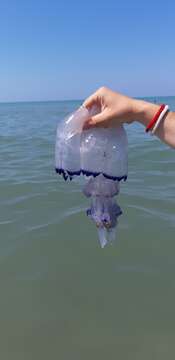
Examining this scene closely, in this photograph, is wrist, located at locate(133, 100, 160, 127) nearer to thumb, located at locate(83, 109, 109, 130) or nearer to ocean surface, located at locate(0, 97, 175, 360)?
thumb, located at locate(83, 109, 109, 130)

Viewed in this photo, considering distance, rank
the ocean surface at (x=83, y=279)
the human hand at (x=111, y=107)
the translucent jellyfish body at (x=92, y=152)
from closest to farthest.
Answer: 1. the human hand at (x=111, y=107)
2. the translucent jellyfish body at (x=92, y=152)
3. the ocean surface at (x=83, y=279)

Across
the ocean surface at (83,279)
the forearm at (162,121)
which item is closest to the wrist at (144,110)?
the forearm at (162,121)

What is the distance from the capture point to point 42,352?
9.12ft

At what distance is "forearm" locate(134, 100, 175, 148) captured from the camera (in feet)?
5.26

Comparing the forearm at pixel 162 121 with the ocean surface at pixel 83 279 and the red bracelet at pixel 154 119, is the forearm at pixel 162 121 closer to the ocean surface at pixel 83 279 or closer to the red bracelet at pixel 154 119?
the red bracelet at pixel 154 119

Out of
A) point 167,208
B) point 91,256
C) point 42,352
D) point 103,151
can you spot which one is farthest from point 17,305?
point 167,208

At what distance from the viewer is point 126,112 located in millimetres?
1597

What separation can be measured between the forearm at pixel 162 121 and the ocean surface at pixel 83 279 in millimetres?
1794

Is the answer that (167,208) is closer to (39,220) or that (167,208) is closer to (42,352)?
(39,220)

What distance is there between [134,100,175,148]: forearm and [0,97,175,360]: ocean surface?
70.6 inches

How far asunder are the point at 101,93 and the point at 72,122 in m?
0.25

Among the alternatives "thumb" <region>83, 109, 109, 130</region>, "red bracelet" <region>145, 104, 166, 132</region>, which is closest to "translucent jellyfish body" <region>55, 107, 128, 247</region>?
"thumb" <region>83, 109, 109, 130</region>

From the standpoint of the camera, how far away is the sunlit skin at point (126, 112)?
1586mm

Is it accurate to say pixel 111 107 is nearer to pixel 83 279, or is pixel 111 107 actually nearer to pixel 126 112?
pixel 126 112
